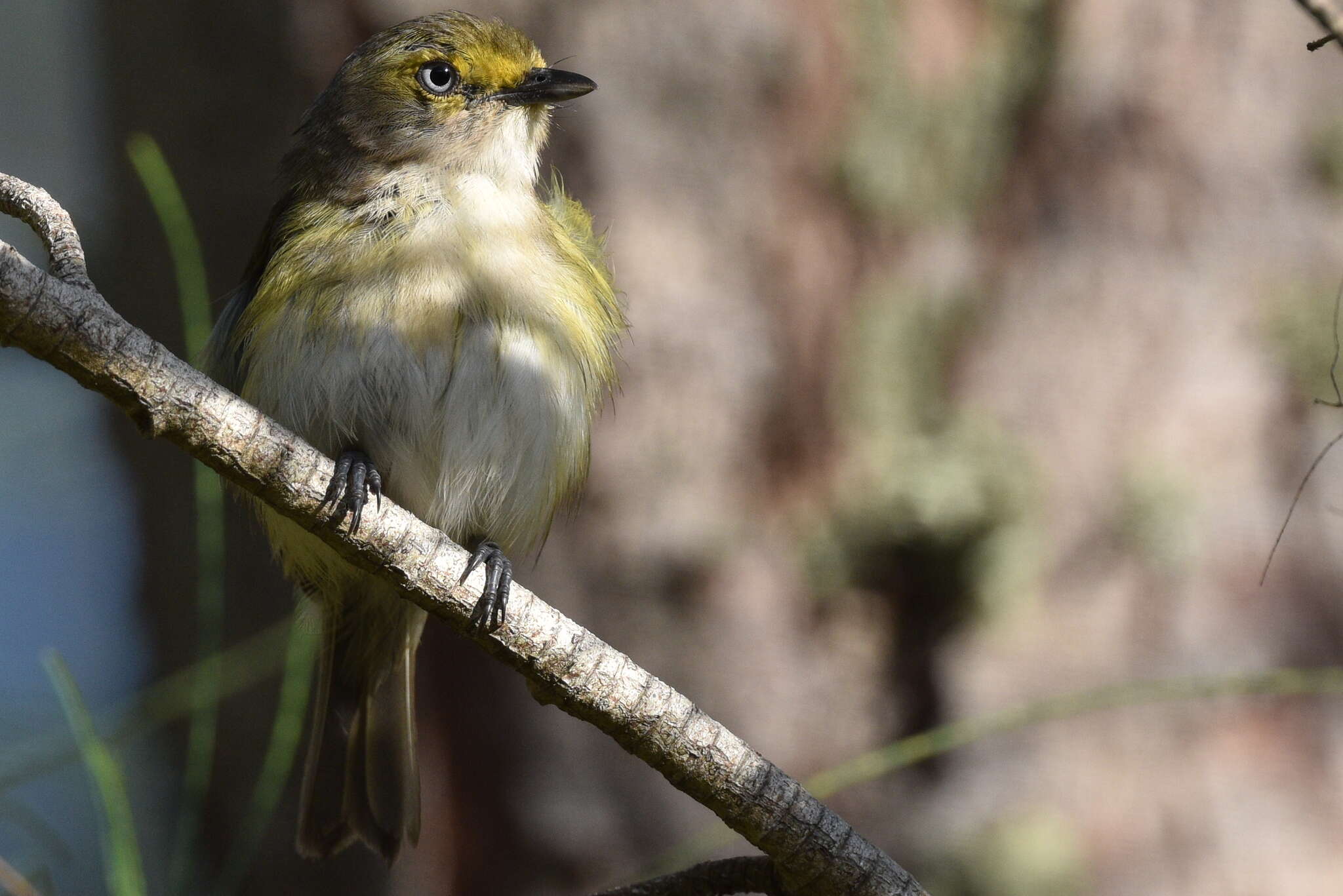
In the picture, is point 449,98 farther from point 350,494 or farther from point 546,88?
point 350,494

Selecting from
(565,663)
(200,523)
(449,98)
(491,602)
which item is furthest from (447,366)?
(200,523)

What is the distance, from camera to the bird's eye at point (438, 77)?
290cm

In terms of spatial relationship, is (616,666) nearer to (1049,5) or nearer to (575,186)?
(575,186)

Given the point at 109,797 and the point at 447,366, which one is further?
the point at 447,366

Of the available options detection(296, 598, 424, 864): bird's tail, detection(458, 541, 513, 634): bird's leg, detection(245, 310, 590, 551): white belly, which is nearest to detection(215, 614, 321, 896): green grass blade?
detection(296, 598, 424, 864): bird's tail

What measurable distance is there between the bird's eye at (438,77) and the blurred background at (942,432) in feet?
2.26

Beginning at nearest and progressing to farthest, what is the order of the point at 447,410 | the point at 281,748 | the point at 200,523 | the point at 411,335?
1. the point at 281,748
2. the point at 411,335
3. the point at 447,410
4. the point at 200,523

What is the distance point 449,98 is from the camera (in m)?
2.88

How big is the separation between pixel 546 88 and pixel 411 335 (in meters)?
0.73

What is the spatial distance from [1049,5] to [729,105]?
0.97m

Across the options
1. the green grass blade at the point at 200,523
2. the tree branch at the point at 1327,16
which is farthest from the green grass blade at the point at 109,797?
the tree branch at the point at 1327,16

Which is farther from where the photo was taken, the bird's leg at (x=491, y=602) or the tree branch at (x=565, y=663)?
the bird's leg at (x=491, y=602)

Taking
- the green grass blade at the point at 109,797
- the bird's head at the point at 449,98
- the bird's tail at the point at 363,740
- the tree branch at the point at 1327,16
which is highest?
the bird's head at the point at 449,98

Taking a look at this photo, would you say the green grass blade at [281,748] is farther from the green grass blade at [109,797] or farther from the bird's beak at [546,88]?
the bird's beak at [546,88]
